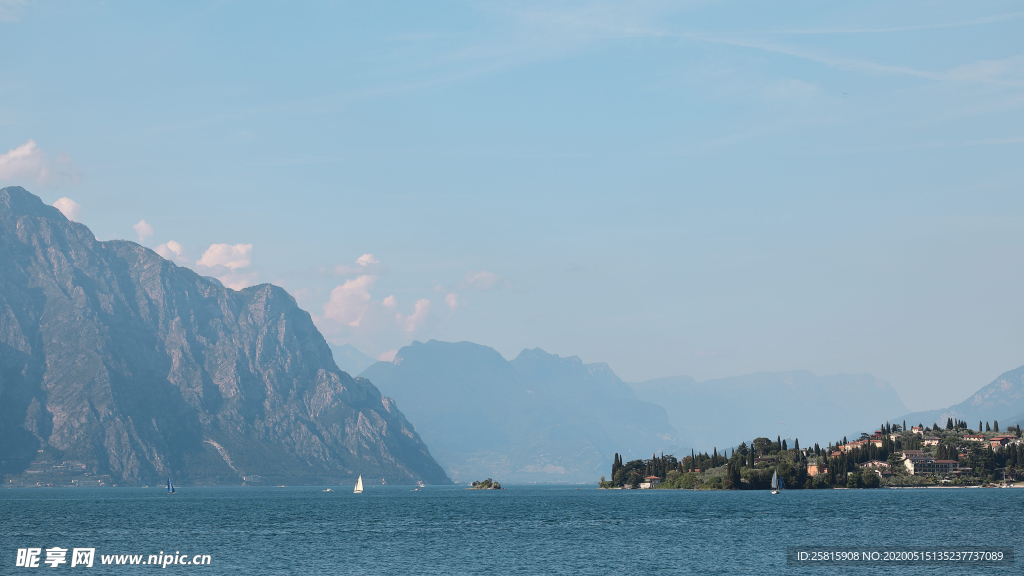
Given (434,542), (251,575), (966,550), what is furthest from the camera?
(434,542)

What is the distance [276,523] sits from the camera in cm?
18188

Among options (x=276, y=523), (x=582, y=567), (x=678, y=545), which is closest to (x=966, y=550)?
(x=678, y=545)

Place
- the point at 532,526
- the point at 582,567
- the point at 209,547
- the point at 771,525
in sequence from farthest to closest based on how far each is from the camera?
the point at 532,526
the point at 771,525
the point at 209,547
the point at 582,567

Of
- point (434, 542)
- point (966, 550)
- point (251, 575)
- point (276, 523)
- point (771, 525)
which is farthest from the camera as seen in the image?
point (276, 523)

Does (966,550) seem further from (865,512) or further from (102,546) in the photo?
(102,546)

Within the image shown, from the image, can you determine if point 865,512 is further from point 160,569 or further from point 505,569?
point 160,569

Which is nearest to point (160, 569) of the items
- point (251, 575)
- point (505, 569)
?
point (251, 575)

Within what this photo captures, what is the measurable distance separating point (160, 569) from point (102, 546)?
33.0 m

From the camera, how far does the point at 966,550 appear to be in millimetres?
110625

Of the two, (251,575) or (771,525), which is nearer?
(251,575)

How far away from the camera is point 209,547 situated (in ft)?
413

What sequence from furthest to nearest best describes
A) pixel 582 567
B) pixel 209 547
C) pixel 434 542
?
pixel 434 542 < pixel 209 547 < pixel 582 567

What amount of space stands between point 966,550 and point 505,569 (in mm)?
54529

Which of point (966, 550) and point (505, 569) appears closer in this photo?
point (505, 569)
